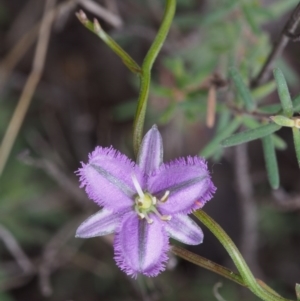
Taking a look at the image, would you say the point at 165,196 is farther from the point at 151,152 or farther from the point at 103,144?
the point at 103,144

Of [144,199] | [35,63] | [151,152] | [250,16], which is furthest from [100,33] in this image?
[35,63]

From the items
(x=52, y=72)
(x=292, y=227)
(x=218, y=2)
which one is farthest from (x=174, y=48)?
(x=292, y=227)

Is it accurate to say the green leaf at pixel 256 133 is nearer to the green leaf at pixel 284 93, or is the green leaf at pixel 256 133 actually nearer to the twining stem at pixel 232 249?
the green leaf at pixel 284 93

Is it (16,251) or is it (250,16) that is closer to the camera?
(250,16)

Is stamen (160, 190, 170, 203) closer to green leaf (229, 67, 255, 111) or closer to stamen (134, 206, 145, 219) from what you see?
stamen (134, 206, 145, 219)

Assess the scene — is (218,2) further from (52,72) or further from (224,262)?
(224,262)

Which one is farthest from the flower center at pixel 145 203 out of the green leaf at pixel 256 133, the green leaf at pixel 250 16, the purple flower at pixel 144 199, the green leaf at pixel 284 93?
the green leaf at pixel 250 16
